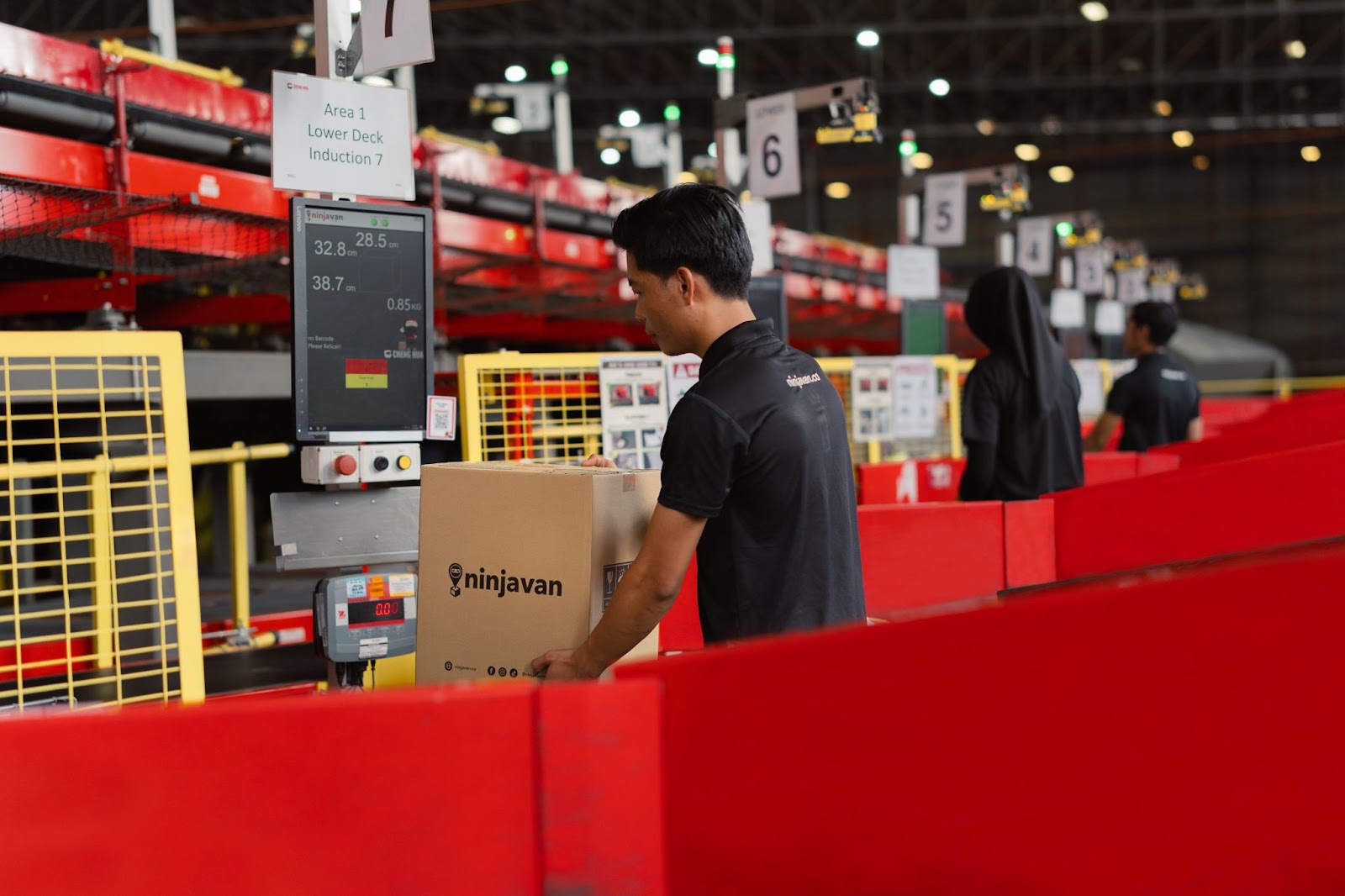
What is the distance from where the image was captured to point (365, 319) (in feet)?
12.0

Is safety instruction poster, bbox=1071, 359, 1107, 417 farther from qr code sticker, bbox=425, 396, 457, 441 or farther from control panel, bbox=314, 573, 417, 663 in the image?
control panel, bbox=314, 573, 417, 663

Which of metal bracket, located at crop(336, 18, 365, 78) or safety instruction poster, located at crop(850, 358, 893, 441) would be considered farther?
safety instruction poster, located at crop(850, 358, 893, 441)

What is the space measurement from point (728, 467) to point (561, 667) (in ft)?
1.69

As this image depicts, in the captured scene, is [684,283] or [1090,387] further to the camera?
[1090,387]

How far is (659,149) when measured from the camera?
13.0m

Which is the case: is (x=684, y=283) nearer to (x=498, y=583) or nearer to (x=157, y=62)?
(x=498, y=583)

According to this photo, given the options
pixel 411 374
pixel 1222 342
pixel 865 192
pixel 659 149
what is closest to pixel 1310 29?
pixel 1222 342

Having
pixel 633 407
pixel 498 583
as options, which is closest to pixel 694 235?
pixel 498 583

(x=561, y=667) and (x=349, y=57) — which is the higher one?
(x=349, y=57)

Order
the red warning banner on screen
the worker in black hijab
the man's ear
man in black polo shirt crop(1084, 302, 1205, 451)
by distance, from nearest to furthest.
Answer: the man's ear, the red warning banner on screen, the worker in black hijab, man in black polo shirt crop(1084, 302, 1205, 451)

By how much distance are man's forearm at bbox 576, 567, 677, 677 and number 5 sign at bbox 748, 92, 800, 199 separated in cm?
510

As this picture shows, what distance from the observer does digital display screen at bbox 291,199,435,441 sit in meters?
3.54

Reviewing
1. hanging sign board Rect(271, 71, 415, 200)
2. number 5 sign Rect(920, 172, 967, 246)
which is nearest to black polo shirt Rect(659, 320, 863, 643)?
hanging sign board Rect(271, 71, 415, 200)

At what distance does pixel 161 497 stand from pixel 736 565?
5.85m
